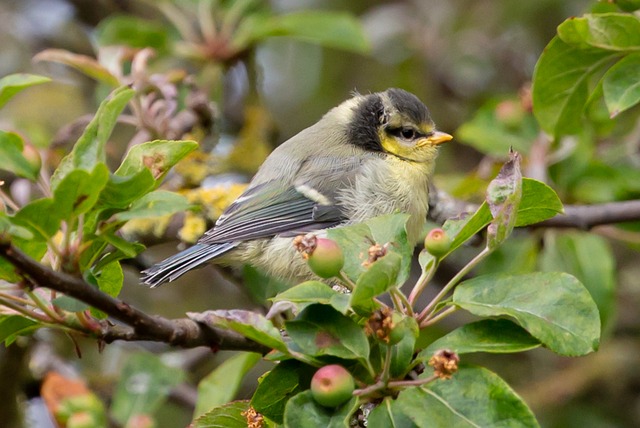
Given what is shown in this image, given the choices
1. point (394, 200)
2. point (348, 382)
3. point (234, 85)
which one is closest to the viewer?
point (348, 382)

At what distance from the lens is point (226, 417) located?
1849mm

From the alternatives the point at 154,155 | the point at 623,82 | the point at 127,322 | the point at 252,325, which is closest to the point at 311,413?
the point at 252,325

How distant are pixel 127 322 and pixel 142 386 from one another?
138 centimetres

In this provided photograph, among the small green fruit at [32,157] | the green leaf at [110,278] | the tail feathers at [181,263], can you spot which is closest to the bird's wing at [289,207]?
the tail feathers at [181,263]

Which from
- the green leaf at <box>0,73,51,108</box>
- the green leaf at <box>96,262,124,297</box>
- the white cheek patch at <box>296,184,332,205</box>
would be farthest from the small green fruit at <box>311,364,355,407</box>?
the white cheek patch at <box>296,184,332,205</box>

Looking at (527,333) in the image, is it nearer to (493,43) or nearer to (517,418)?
(517,418)

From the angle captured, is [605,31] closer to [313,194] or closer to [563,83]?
[563,83]

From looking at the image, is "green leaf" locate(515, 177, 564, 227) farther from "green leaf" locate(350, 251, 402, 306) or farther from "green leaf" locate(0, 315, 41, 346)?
"green leaf" locate(0, 315, 41, 346)

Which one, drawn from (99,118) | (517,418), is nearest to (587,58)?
(517,418)

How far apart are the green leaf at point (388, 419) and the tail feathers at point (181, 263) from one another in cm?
105

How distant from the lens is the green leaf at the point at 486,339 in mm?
1664

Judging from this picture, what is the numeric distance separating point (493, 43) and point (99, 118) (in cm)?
374

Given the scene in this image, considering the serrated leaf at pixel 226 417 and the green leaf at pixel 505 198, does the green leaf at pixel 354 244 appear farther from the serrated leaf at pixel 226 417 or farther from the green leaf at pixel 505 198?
the serrated leaf at pixel 226 417

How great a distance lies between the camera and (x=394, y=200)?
3.14 metres
